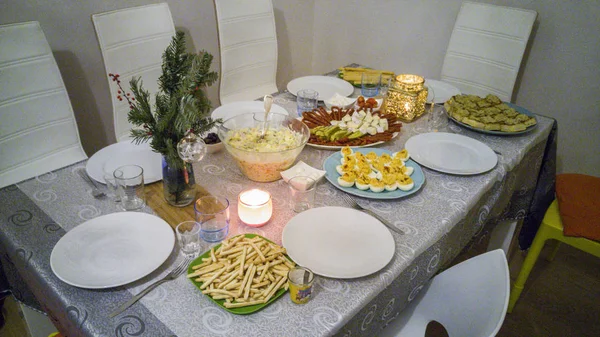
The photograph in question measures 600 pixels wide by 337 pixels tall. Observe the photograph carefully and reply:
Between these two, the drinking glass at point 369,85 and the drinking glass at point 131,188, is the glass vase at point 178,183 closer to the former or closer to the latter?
the drinking glass at point 131,188

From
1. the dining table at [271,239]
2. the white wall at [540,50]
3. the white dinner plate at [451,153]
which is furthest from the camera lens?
the white wall at [540,50]

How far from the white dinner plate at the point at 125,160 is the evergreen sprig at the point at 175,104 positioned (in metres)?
0.22

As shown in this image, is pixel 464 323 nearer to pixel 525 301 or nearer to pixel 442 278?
pixel 442 278

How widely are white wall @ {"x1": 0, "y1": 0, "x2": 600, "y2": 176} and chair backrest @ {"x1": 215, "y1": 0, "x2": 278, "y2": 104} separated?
44cm

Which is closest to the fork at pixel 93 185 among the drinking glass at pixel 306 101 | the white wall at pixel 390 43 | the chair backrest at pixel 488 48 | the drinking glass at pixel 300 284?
the drinking glass at pixel 300 284

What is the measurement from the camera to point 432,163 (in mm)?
1310

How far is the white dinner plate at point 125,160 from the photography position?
1.19m

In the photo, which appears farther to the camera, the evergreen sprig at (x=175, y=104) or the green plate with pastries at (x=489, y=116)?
the green plate with pastries at (x=489, y=116)

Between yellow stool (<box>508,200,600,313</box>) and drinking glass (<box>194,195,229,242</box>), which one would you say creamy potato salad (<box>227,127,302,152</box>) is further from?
yellow stool (<box>508,200,600,313</box>)

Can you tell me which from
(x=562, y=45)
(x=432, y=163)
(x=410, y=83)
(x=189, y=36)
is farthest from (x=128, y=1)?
(x=562, y=45)

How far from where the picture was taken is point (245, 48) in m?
2.12

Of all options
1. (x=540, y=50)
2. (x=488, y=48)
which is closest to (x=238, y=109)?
(x=488, y=48)

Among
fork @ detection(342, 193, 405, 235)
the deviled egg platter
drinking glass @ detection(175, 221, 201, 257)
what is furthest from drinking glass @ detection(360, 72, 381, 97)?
drinking glass @ detection(175, 221, 201, 257)

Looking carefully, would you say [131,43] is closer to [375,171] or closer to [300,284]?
[375,171]
